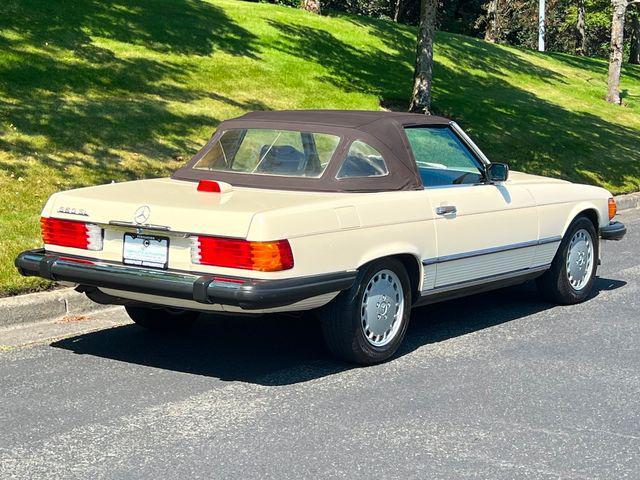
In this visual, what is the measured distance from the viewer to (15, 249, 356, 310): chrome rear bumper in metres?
5.71

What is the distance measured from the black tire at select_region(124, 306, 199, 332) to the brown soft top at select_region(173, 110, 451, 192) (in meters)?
0.95

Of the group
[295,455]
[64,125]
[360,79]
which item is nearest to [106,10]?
[360,79]

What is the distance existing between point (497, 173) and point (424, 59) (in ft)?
35.5

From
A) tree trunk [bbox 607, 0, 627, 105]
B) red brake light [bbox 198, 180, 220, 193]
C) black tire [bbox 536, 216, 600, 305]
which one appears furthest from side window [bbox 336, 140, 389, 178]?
tree trunk [bbox 607, 0, 627, 105]

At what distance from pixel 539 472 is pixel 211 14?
1743cm

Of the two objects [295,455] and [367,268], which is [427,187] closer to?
[367,268]

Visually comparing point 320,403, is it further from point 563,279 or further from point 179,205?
point 563,279

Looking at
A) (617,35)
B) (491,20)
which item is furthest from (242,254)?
(491,20)

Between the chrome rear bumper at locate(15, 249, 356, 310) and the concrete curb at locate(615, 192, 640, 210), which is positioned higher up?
the chrome rear bumper at locate(15, 249, 356, 310)

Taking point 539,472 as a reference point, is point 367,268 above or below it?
above

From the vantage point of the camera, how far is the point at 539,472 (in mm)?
4684

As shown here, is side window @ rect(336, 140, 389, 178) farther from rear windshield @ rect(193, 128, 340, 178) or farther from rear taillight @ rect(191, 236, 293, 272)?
rear taillight @ rect(191, 236, 293, 272)

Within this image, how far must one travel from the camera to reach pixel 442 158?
7613 millimetres

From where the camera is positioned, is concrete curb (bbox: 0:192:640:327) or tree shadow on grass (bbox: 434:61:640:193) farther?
tree shadow on grass (bbox: 434:61:640:193)
